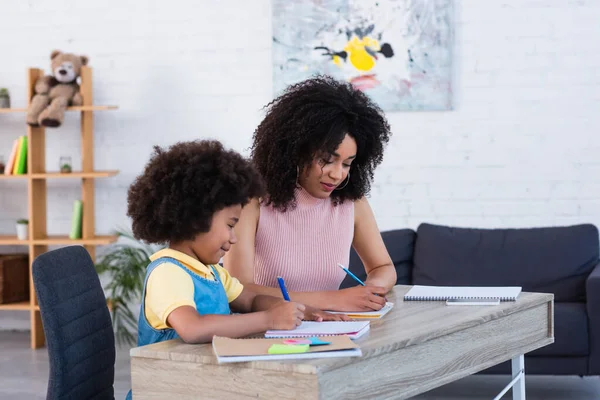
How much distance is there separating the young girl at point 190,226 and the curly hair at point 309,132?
1.49ft

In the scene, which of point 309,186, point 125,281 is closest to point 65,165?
point 125,281

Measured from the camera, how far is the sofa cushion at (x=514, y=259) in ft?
12.9

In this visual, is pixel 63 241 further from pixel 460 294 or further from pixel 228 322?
pixel 228 322

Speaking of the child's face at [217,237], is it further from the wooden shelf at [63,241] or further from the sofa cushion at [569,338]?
the wooden shelf at [63,241]

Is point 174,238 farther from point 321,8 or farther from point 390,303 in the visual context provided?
point 321,8

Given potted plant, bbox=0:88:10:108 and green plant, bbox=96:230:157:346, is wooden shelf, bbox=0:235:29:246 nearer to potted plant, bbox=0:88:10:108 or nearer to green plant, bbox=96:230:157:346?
green plant, bbox=96:230:157:346

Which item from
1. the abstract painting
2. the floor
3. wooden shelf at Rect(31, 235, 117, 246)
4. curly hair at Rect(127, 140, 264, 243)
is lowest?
the floor

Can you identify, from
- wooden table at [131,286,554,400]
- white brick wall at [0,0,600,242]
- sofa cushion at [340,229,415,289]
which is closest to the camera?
wooden table at [131,286,554,400]

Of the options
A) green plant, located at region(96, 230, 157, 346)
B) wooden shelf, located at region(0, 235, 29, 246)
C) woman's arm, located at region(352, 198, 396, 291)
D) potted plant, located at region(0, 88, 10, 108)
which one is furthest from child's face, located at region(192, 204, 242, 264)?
potted plant, located at region(0, 88, 10, 108)

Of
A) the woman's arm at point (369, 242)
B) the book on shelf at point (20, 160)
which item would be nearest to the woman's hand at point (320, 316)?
the woman's arm at point (369, 242)

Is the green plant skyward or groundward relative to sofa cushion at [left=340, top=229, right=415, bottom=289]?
groundward

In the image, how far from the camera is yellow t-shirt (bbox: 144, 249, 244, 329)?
1640mm

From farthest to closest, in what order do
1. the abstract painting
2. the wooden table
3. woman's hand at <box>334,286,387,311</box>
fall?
the abstract painting
woman's hand at <box>334,286,387,311</box>
the wooden table

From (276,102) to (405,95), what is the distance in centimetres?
233
